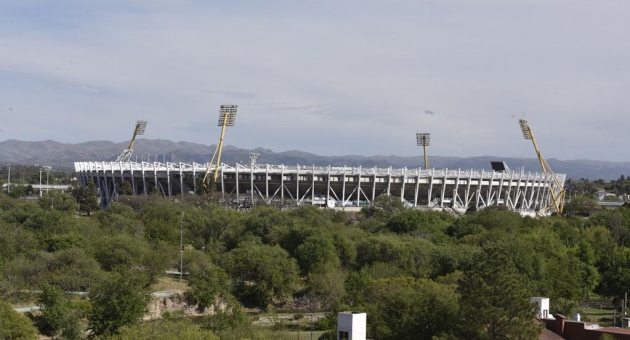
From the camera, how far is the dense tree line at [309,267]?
3762cm

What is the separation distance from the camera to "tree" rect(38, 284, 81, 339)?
4539cm

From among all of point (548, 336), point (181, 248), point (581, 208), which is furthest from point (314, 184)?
point (548, 336)

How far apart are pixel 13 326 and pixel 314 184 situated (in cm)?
7484

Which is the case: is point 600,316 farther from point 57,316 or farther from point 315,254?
point 57,316

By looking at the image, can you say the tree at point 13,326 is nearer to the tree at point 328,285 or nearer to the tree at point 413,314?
the tree at point 413,314

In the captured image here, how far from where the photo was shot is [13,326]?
40.9m

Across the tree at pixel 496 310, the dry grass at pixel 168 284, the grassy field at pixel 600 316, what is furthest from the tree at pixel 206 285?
the tree at pixel 496 310

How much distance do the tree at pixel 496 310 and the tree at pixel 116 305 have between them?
1684cm

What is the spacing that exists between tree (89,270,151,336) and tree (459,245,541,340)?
55.3 feet

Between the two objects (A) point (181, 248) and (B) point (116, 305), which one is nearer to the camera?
(B) point (116, 305)

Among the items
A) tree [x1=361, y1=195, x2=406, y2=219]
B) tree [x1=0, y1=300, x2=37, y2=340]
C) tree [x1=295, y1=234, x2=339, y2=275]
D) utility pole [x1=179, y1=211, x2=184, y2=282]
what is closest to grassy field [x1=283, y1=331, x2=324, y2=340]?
tree [x1=0, y1=300, x2=37, y2=340]

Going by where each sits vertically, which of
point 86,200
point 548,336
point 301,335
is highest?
point 86,200

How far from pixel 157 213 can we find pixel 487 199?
51836 millimetres

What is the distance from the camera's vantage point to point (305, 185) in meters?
114
